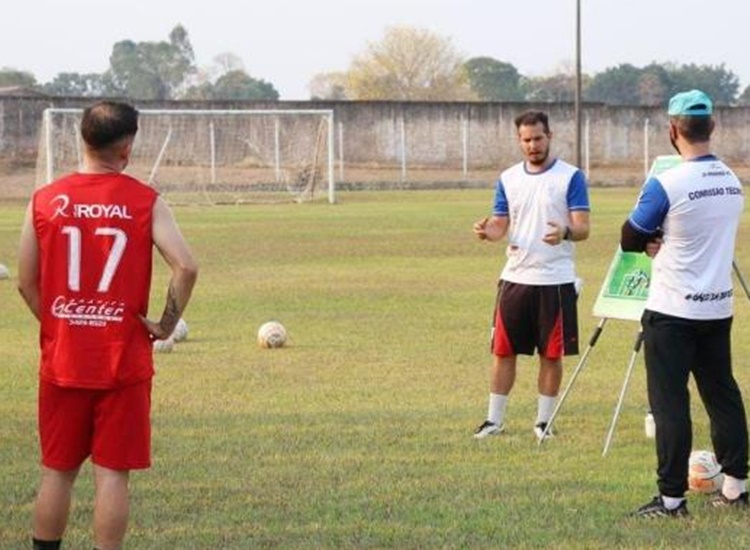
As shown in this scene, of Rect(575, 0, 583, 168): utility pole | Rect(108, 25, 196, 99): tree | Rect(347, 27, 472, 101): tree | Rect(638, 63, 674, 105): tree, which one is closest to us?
Rect(575, 0, 583, 168): utility pole

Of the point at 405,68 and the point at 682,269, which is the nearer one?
the point at 682,269

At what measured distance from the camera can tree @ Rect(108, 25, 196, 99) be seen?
548ft

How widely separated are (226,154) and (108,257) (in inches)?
2146

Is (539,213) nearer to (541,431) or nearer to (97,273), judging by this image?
(541,431)

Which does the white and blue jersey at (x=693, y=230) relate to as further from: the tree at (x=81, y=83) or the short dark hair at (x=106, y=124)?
the tree at (x=81, y=83)

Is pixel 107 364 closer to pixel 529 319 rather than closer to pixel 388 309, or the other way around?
pixel 529 319

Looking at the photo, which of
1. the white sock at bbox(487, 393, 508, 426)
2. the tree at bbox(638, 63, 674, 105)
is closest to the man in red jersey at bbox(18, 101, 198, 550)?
the white sock at bbox(487, 393, 508, 426)

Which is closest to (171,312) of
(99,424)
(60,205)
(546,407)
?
(99,424)

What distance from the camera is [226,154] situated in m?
60.7

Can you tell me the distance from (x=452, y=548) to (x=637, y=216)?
5.87ft

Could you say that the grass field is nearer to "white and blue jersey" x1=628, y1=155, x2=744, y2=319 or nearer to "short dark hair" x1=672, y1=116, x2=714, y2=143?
"white and blue jersey" x1=628, y1=155, x2=744, y2=319

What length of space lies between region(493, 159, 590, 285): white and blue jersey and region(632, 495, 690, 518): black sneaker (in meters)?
2.58

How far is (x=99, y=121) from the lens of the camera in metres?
6.63

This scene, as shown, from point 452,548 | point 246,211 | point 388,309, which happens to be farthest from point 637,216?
point 246,211
